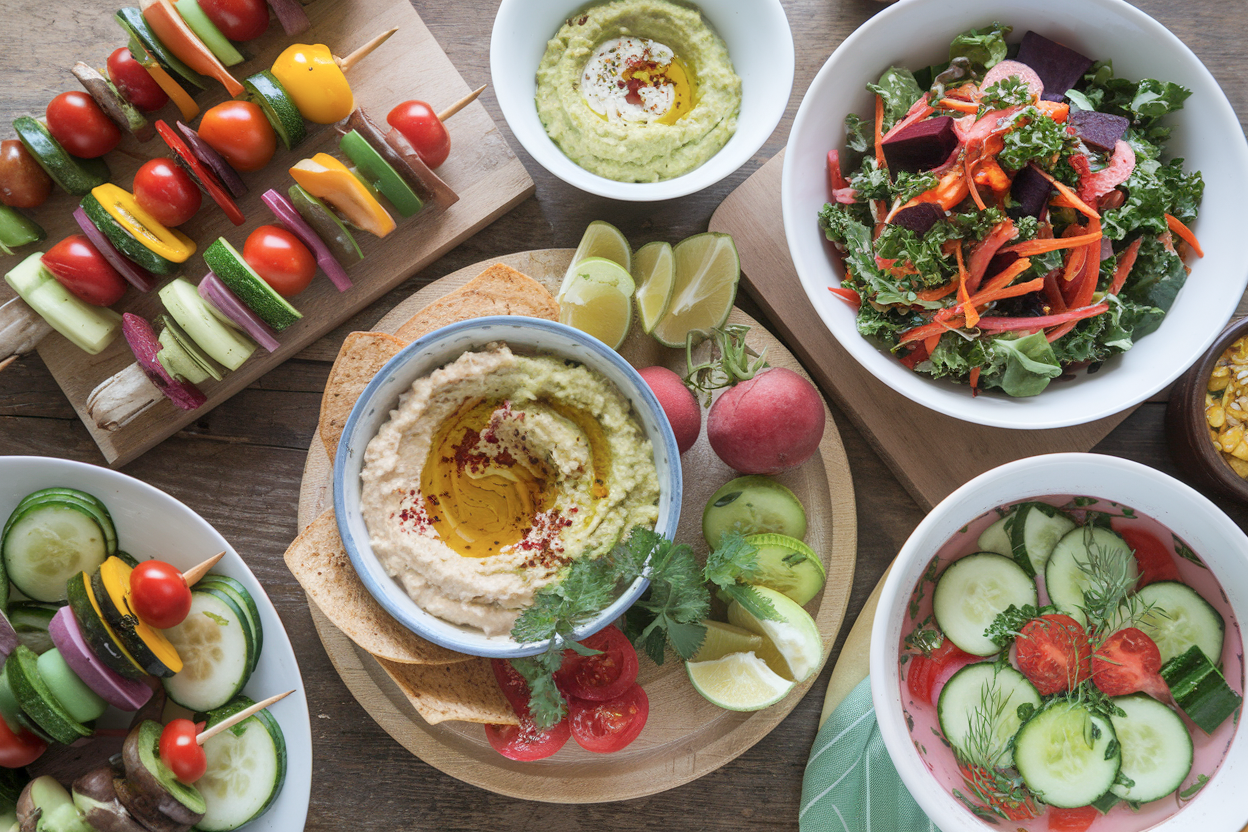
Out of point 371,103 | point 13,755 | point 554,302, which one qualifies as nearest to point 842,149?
point 554,302

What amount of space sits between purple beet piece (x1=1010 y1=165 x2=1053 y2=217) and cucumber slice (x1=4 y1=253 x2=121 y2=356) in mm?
2762

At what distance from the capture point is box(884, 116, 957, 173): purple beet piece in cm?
212

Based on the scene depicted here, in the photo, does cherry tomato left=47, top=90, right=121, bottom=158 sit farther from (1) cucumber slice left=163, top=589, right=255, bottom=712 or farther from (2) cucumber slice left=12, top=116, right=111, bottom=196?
(1) cucumber slice left=163, top=589, right=255, bottom=712

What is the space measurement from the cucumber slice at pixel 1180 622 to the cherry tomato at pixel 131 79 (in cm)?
338

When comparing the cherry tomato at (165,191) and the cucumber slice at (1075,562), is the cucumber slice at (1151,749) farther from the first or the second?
the cherry tomato at (165,191)

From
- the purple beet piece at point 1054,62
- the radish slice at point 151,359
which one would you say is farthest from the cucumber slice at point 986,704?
the radish slice at point 151,359

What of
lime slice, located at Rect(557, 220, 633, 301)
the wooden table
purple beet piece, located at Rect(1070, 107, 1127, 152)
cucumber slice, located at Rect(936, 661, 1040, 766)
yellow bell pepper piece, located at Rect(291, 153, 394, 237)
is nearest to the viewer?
purple beet piece, located at Rect(1070, 107, 1127, 152)

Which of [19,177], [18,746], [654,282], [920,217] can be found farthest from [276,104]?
[18,746]

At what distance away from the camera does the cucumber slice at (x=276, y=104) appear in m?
2.34

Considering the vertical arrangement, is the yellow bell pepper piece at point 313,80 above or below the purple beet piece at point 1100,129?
above

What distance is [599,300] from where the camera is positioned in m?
2.32

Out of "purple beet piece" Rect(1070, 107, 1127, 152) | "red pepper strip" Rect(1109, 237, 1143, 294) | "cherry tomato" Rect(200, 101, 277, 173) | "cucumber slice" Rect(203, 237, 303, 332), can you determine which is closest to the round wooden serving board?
"cucumber slice" Rect(203, 237, 303, 332)

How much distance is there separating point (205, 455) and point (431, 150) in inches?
50.9

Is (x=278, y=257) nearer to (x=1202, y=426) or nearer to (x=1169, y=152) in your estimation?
(x=1169, y=152)
